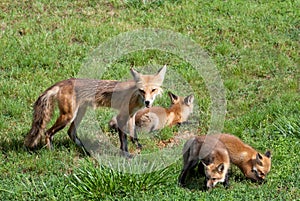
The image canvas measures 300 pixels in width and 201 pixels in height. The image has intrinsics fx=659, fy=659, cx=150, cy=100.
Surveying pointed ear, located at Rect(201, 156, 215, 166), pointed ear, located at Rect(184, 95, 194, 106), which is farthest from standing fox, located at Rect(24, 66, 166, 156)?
pointed ear, located at Rect(184, 95, 194, 106)

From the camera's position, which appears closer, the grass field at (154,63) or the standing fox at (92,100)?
the grass field at (154,63)

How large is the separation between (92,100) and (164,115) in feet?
4.42

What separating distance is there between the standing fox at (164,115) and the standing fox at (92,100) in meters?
0.45

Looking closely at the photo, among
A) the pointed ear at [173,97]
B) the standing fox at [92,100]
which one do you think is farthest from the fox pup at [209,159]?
the pointed ear at [173,97]

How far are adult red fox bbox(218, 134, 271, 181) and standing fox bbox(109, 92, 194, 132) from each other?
4.90ft

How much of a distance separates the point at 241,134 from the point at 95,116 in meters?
2.18

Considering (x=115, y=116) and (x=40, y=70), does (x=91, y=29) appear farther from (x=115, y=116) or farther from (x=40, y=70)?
(x=115, y=116)

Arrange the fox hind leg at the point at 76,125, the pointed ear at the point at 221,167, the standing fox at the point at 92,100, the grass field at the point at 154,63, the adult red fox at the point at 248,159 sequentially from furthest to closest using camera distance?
the fox hind leg at the point at 76,125 < the standing fox at the point at 92,100 < the adult red fox at the point at 248,159 < the pointed ear at the point at 221,167 < the grass field at the point at 154,63

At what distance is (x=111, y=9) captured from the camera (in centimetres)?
1349

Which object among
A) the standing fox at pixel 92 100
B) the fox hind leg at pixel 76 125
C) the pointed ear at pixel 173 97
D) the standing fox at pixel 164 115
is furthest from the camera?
the pointed ear at pixel 173 97

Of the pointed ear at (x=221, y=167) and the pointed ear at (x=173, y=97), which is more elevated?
the pointed ear at (x=173, y=97)

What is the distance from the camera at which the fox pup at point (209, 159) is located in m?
7.93

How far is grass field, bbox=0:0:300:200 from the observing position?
7738 mm

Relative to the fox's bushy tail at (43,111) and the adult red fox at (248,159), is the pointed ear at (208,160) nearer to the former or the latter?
the adult red fox at (248,159)
